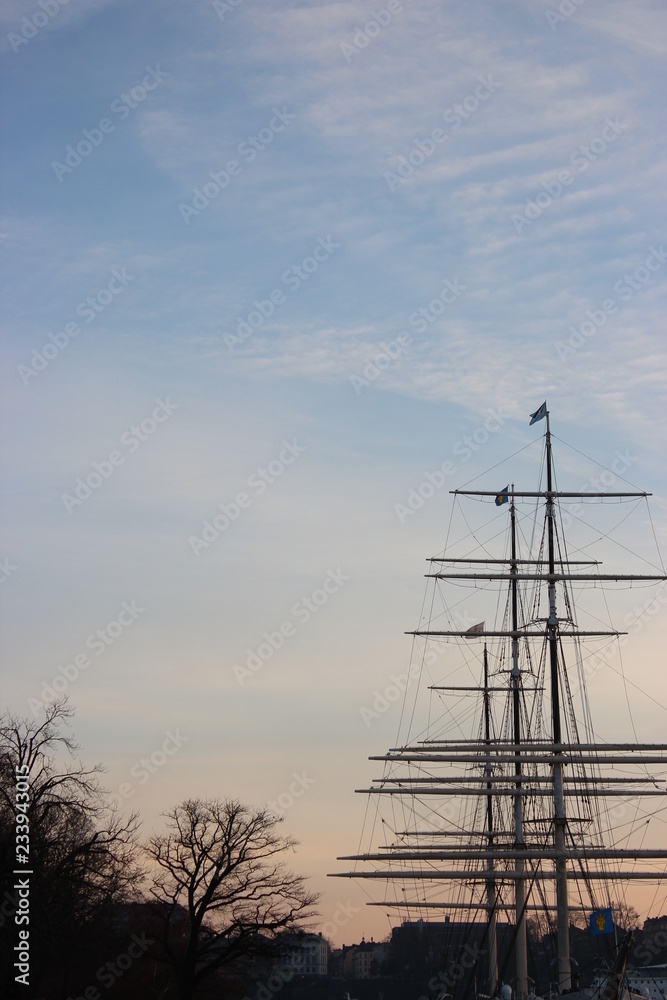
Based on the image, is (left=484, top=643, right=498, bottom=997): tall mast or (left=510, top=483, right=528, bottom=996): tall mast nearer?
(left=510, top=483, right=528, bottom=996): tall mast

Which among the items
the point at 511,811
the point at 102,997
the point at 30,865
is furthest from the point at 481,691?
the point at 30,865

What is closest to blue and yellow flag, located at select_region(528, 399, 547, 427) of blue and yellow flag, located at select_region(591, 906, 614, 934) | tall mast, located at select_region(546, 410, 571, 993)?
tall mast, located at select_region(546, 410, 571, 993)

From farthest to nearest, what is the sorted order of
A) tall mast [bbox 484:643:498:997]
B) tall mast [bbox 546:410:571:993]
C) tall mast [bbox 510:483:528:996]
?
tall mast [bbox 484:643:498:997] → tall mast [bbox 510:483:528:996] → tall mast [bbox 546:410:571:993]

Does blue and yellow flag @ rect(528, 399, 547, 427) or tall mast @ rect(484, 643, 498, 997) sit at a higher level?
blue and yellow flag @ rect(528, 399, 547, 427)

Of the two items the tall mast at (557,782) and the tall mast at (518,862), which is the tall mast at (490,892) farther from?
the tall mast at (557,782)

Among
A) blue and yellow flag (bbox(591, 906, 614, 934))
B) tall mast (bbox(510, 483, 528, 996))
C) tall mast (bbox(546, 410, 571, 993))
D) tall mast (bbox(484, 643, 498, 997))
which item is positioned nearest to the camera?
blue and yellow flag (bbox(591, 906, 614, 934))

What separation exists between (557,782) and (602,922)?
1125cm

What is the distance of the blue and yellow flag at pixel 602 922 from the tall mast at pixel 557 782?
241cm

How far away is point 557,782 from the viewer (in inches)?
2790

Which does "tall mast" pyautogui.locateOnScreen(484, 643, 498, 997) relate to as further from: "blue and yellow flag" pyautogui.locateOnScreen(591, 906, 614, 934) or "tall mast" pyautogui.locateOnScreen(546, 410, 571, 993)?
"blue and yellow flag" pyautogui.locateOnScreen(591, 906, 614, 934)

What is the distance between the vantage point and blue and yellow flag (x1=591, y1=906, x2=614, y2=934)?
60.6m

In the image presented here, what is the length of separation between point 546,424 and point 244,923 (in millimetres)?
33679

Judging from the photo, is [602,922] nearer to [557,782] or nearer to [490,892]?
[557,782]

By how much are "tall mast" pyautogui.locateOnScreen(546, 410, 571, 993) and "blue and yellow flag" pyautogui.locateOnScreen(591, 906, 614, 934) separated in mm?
2408
